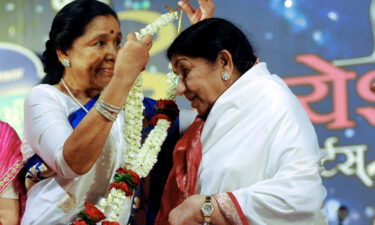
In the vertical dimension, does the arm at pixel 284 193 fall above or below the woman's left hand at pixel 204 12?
below

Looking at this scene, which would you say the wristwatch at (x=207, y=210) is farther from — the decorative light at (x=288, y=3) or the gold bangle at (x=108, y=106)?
the decorative light at (x=288, y=3)

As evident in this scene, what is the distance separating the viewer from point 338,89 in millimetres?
3854

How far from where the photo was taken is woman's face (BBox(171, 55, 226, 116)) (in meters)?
2.27

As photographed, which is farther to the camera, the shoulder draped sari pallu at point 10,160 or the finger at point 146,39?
the shoulder draped sari pallu at point 10,160

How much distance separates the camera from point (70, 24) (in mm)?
2508

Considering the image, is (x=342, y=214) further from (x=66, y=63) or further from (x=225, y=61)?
(x=66, y=63)

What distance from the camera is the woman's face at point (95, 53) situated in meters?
2.50

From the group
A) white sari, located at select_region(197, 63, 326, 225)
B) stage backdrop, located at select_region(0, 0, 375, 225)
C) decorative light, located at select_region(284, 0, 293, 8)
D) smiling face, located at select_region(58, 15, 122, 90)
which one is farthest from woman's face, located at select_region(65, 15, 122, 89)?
decorative light, located at select_region(284, 0, 293, 8)

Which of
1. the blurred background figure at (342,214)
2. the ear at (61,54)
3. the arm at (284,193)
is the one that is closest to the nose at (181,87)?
the arm at (284,193)

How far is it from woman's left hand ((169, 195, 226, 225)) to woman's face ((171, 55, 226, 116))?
1.34 feet

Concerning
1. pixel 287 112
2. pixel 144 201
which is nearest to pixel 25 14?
pixel 144 201

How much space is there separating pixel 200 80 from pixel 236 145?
0.91ft

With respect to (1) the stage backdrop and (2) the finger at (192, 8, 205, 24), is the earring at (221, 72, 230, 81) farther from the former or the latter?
(1) the stage backdrop

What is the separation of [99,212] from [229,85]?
0.63 m
